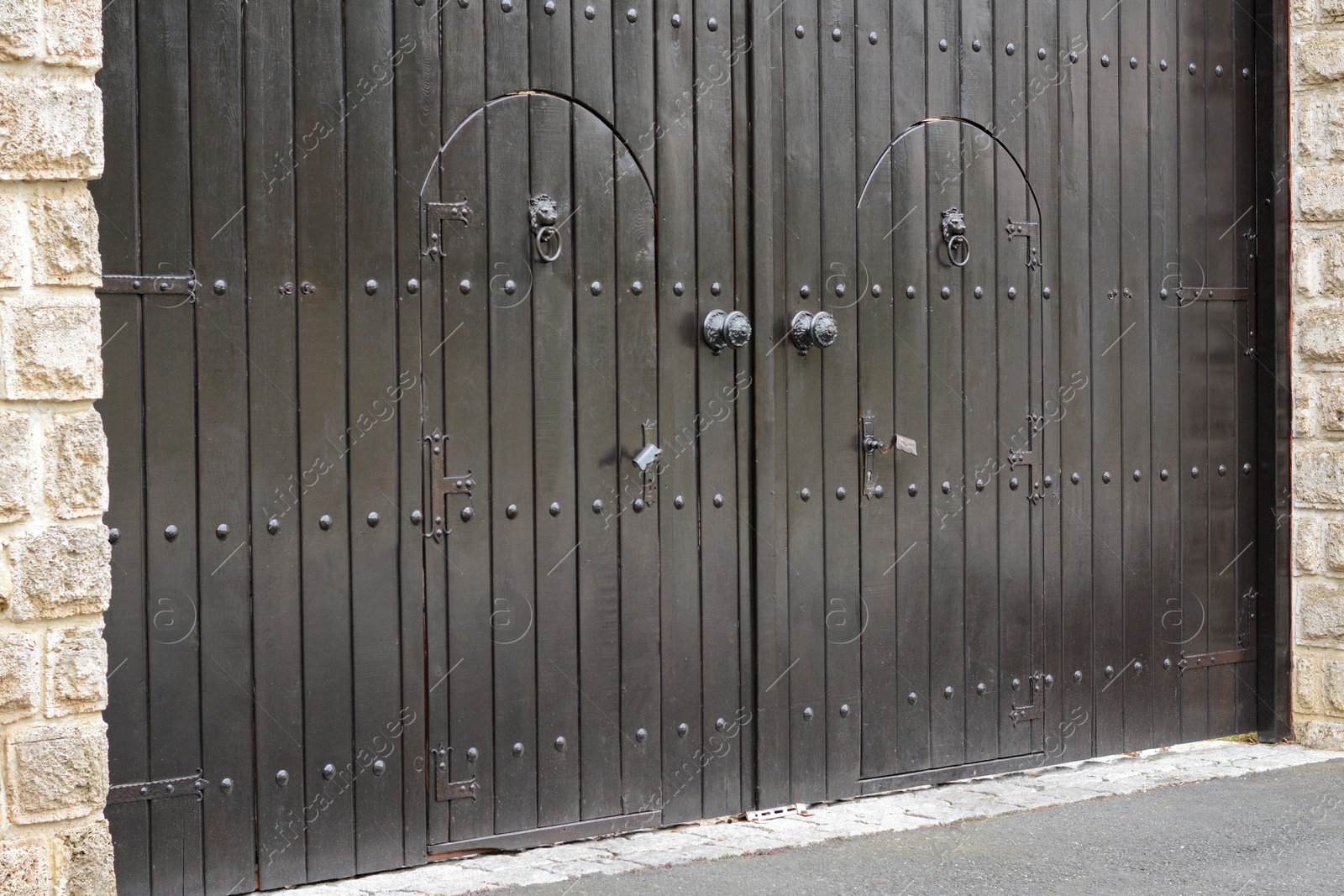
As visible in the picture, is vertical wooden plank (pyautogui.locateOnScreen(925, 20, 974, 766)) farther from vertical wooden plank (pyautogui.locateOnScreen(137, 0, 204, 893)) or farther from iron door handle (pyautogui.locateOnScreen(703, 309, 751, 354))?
vertical wooden plank (pyautogui.locateOnScreen(137, 0, 204, 893))

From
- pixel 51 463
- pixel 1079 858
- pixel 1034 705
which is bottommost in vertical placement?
pixel 1079 858

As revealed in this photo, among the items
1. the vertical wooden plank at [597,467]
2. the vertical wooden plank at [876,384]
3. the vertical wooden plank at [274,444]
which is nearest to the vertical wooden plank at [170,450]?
the vertical wooden plank at [274,444]

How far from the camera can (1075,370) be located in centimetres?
523

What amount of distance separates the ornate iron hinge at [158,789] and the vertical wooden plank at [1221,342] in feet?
12.7

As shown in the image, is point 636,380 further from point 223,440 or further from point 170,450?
point 170,450

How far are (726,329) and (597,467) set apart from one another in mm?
614

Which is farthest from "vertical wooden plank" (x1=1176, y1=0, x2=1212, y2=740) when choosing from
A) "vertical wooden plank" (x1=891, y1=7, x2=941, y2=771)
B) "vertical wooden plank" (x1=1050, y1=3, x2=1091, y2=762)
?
"vertical wooden plank" (x1=891, y1=7, x2=941, y2=771)

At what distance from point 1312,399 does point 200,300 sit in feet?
13.7

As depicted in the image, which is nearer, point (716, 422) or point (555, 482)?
point (555, 482)

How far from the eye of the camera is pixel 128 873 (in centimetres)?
358

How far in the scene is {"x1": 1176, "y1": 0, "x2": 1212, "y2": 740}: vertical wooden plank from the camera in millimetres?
5465

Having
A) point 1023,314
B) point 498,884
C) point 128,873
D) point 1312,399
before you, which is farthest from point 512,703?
point 1312,399

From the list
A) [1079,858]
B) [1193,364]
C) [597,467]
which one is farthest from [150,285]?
[1193,364]

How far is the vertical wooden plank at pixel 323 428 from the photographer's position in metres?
3.83
